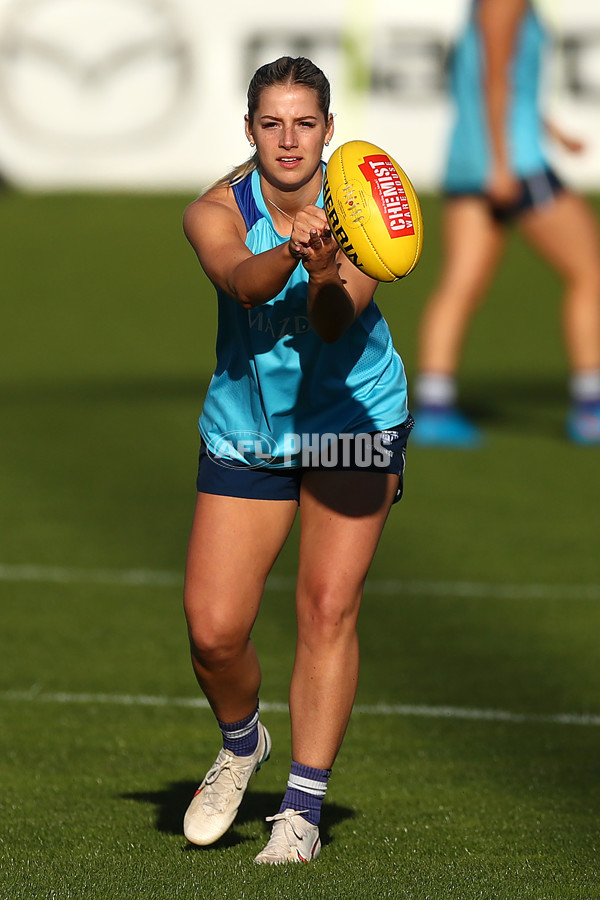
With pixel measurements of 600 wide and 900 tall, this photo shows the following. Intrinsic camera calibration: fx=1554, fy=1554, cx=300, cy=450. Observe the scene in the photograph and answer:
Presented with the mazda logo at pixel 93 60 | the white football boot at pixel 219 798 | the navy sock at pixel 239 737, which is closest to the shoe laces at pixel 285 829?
the white football boot at pixel 219 798

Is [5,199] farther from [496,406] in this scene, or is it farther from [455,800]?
[455,800]

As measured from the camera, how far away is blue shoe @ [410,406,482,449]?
10.4 m

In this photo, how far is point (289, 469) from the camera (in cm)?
407

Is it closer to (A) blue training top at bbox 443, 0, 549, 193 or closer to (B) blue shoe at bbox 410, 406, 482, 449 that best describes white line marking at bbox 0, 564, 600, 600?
(B) blue shoe at bbox 410, 406, 482, 449

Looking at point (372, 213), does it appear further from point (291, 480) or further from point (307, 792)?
point (307, 792)

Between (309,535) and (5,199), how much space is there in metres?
19.3

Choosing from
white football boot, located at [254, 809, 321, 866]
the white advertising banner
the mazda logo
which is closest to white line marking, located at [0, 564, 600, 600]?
white football boot, located at [254, 809, 321, 866]

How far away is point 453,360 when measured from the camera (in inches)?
398

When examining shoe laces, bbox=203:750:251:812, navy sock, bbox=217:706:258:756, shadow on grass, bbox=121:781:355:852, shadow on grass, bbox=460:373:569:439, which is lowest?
shadow on grass, bbox=460:373:569:439

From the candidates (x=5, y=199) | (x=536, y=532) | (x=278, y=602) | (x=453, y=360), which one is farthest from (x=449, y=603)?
(x=5, y=199)

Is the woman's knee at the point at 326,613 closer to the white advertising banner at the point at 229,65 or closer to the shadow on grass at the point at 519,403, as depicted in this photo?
the shadow on grass at the point at 519,403

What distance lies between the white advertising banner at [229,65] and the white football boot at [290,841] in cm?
1724

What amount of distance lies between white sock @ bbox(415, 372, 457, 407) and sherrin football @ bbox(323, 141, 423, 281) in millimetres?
6331

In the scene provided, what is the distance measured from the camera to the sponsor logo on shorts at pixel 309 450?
404 cm
